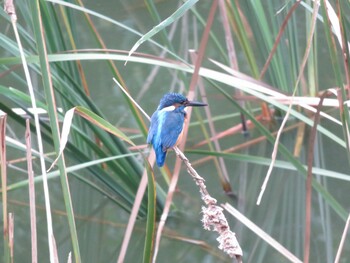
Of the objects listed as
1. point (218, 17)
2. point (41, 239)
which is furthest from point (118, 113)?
point (218, 17)

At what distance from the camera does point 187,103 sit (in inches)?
95.2

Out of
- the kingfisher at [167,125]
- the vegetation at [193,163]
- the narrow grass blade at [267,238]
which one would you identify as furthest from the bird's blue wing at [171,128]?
the narrow grass blade at [267,238]

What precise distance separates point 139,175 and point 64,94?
19.7 inches

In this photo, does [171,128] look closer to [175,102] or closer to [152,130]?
[152,130]

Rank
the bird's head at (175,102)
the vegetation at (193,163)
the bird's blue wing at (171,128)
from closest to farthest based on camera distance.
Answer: the bird's blue wing at (171,128) → the bird's head at (175,102) → the vegetation at (193,163)

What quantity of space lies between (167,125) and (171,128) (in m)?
0.02

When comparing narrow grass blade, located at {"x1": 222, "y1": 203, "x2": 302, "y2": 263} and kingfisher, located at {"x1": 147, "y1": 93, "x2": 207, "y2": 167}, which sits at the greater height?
kingfisher, located at {"x1": 147, "y1": 93, "x2": 207, "y2": 167}

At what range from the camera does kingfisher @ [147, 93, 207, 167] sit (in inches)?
85.0

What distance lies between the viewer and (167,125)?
2.23 metres

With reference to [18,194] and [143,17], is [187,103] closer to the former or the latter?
[18,194]

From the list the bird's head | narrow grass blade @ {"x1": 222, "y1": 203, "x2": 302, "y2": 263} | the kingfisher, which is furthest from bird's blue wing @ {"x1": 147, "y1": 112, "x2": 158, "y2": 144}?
narrow grass blade @ {"x1": 222, "y1": 203, "x2": 302, "y2": 263}

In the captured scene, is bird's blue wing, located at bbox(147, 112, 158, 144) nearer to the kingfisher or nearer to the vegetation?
the kingfisher

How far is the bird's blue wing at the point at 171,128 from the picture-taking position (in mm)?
2152

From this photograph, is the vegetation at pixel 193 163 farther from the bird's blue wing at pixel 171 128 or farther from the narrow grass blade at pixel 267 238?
the narrow grass blade at pixel 267 238
